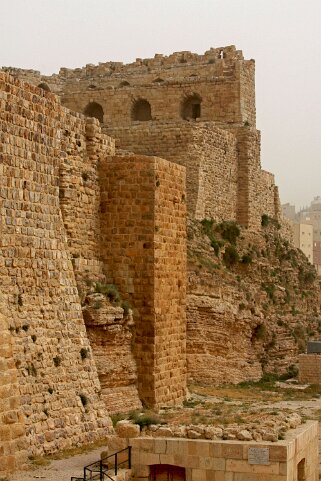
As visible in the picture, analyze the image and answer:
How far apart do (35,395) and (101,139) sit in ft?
20.5

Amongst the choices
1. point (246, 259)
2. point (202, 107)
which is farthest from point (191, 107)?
point (246, 259)

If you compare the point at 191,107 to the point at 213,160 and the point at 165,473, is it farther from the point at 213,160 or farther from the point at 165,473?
the point at 165,473

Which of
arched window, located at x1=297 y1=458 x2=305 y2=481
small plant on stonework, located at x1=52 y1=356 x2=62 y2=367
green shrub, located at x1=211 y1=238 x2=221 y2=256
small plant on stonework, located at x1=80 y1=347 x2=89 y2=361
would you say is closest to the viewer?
arched window, located at x1=297 y1=458 x2=305 y2=481

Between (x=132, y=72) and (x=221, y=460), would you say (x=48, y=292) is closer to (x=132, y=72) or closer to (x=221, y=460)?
(x=221, y=460)

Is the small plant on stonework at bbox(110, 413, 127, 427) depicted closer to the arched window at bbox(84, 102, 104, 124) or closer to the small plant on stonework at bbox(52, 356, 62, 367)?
the small plant on stonework at bbox(52, 356, 62, 367)

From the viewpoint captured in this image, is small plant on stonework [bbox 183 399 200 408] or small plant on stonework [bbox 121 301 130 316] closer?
small plant on stonework [bbox 121 301 130 316]

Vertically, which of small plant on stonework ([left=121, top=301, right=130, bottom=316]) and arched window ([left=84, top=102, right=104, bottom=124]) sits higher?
arched window ([left=84, top=102, right=104, bottom=124])

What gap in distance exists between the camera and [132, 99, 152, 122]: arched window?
1297 inches

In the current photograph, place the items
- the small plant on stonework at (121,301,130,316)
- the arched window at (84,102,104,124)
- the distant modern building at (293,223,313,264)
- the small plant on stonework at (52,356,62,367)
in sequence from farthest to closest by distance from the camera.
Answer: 1. the distant modern building at (293,223,313,264)
2. the arched window at (84,102,104,124)
3. the small plant on stonework at (121,301,130,316)
4. the small plant on stonework at (52,356,62,367)

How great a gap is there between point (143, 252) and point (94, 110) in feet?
41.9

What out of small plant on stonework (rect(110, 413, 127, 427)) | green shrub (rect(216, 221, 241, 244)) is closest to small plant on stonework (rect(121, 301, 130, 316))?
small plant on stonework (rect(110, 413, 127, 427))

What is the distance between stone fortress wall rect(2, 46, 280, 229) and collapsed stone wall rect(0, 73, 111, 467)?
1061 cm

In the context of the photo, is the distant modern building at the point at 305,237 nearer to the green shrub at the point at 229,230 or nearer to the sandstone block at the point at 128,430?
the green shrub at the point at 229,230

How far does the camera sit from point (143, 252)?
2152 centimetres
